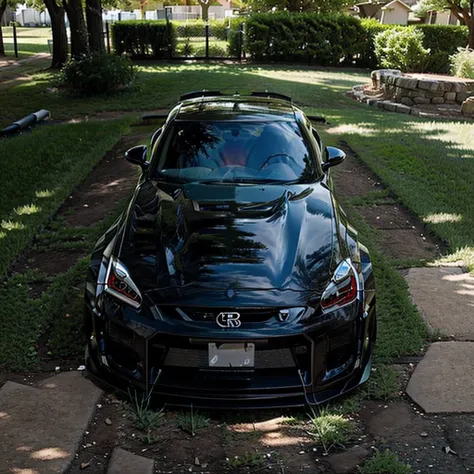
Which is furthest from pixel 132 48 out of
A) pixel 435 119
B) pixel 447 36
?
pixel 435 119

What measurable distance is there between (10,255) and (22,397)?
2.39 m

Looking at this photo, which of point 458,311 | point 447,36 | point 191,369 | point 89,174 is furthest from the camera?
point 447,36

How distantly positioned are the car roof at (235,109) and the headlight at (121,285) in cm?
201

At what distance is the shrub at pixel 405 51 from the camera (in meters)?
20.5

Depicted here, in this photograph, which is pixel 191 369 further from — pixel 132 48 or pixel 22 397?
pixel 132 48

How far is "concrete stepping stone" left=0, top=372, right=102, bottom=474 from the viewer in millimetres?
3268

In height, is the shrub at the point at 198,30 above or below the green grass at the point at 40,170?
above

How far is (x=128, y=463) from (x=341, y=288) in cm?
156

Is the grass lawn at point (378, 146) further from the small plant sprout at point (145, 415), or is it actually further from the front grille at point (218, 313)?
the small plant sprout at point (145, 415)

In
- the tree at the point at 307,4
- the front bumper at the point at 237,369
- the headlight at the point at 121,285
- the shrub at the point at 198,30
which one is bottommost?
the front bumper at the point at 237,369

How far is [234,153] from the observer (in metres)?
5.14

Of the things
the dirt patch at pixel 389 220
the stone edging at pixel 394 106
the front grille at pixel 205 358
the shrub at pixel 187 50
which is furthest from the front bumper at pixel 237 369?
the shrub at pixel 187 50

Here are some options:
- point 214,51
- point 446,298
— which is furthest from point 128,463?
point 214,51

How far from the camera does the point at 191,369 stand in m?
3.54
